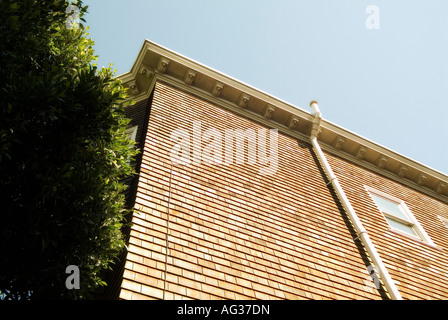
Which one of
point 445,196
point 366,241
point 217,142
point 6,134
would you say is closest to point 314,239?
point 366,241

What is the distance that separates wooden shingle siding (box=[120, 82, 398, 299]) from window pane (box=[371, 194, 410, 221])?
5.92 ft

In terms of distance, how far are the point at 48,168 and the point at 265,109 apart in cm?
722

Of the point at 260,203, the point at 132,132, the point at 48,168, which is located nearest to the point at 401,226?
the point at 260,203

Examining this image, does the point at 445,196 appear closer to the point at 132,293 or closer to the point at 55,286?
the point at 132,293

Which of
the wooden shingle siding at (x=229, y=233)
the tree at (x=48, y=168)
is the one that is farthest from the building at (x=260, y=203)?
the tree at (x=48, y=168)

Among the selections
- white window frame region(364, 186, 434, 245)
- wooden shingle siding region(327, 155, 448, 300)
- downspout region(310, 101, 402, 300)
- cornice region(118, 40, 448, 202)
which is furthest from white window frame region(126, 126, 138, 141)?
white window frame region(364, 186, 434, 245)

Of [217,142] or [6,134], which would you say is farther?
[217,142]

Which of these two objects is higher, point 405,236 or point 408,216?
point 408,216

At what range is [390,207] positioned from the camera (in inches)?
389

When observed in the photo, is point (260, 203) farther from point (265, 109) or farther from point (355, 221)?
point (265, 109)

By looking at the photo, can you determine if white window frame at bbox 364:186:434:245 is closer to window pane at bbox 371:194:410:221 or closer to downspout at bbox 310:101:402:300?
window pane at bbox 371:194:410:221

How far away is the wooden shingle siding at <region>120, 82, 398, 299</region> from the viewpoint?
187 inches

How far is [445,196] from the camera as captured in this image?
12062 mm
